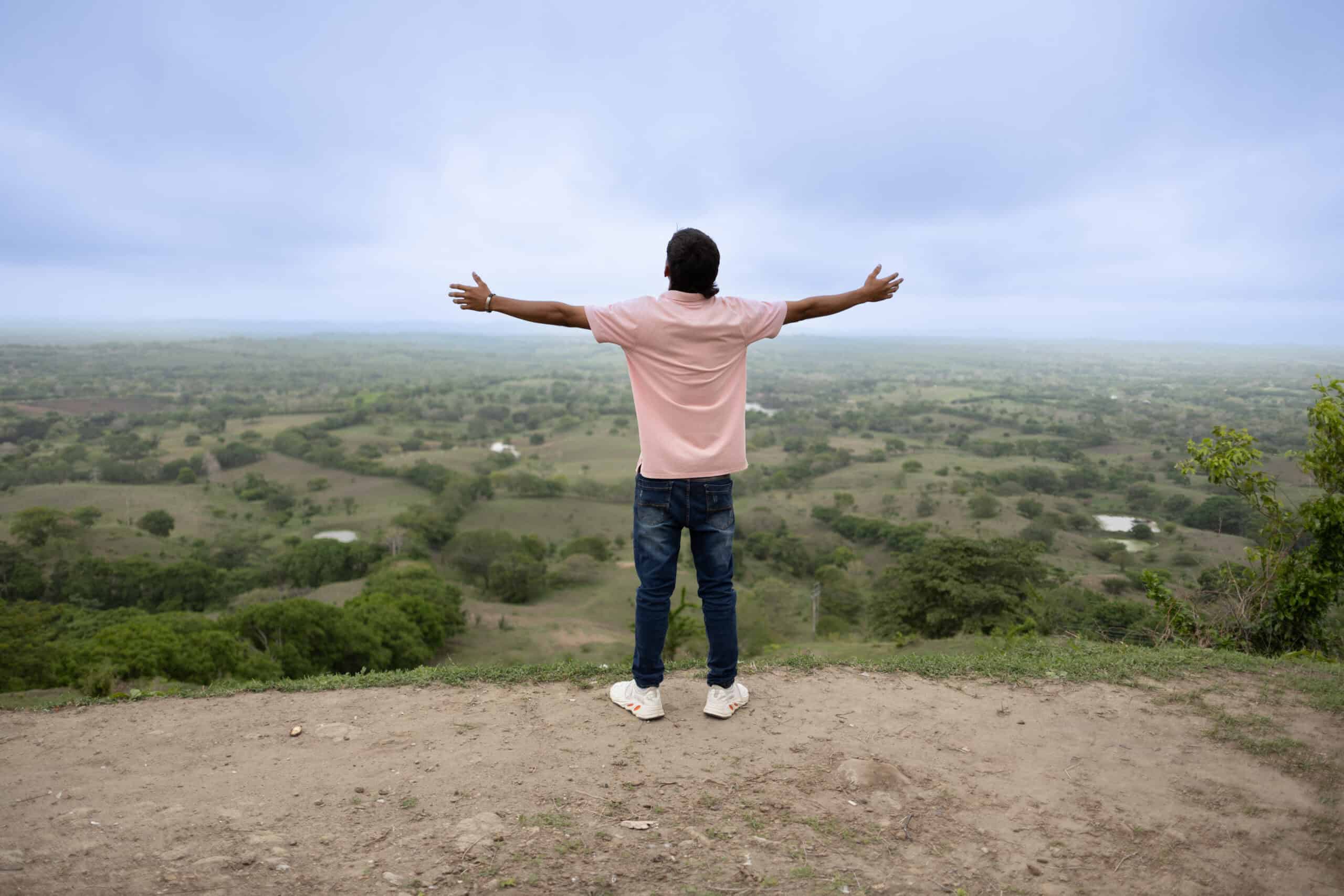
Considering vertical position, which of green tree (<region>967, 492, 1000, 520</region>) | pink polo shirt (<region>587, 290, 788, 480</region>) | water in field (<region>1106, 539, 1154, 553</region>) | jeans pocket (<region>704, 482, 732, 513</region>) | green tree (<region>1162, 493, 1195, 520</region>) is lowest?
green tree (<region>967, 492, 1000, 520</region>)

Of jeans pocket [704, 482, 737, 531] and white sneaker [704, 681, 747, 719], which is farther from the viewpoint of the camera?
white sneaker [704, 681, 747, 719]

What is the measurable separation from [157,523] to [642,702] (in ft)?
168

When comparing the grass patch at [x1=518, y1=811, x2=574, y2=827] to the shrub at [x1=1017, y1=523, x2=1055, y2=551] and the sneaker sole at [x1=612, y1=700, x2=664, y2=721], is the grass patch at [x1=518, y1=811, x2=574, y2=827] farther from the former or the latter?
the shrub at [x1=1017, y1=523, x2=1055, y2=551]

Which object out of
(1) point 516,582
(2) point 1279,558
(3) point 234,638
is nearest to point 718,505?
(2) point 1279,558

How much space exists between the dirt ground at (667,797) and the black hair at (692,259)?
96.3 inches

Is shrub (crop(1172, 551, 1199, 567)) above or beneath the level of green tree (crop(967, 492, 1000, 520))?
above

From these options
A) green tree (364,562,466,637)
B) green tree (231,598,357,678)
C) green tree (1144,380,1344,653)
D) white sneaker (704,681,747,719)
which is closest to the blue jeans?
white sneaker (704,681,747,719)

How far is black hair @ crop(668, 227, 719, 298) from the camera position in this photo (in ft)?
11.7

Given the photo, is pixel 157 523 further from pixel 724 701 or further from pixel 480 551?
pixel 724 701

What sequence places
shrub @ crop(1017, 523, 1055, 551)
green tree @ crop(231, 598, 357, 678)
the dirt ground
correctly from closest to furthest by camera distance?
the dirt ground
green tree @ crop(231, 598, 357, 678)
shrub @ crop(1017, 523, 1055, 551)

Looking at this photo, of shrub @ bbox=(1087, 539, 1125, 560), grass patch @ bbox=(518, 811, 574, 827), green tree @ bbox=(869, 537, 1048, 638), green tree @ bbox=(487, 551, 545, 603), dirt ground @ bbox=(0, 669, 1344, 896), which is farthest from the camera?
green tree @ bbox=(487, 551, 545, 603)

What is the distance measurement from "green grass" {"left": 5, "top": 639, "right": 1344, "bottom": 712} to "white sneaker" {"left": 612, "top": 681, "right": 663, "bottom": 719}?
0.54 metres

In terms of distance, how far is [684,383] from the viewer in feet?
11.7

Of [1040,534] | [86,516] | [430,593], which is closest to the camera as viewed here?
[430,593]
